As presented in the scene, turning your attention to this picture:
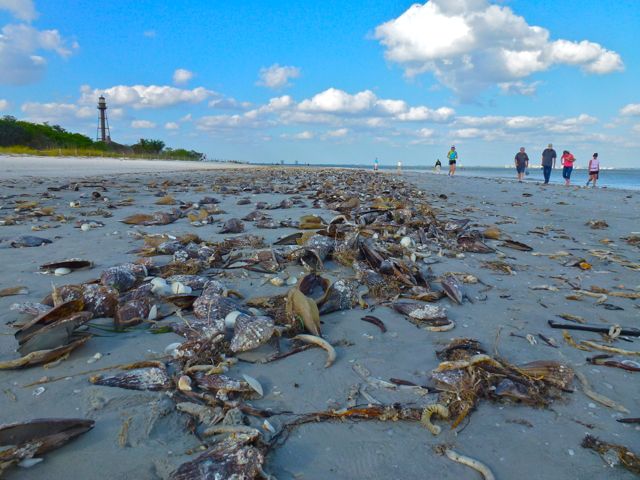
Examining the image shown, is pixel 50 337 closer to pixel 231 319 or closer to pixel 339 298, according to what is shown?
pixel 231 319

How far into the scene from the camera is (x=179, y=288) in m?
2.65

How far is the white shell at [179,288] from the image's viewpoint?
2635mm

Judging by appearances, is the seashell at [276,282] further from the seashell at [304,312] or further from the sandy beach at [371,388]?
the seashell at [304,312]

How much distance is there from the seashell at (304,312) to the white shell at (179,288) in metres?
0.72

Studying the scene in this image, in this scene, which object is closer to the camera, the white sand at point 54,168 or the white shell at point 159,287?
the white shell at point 159,287

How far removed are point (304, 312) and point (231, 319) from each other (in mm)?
378

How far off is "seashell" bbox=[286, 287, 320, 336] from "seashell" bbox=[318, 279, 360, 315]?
9.6 inches

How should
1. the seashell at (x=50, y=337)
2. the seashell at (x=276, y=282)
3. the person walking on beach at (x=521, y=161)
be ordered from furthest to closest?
the person walking on beach at (x=521, y=161) → the seashell at (x=276, y=282) → the seashell at (x=50, y=337)

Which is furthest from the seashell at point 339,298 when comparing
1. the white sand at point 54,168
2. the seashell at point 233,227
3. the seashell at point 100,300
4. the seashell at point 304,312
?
the white sand at point 54,168

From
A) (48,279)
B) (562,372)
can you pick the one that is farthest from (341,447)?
(48,279)

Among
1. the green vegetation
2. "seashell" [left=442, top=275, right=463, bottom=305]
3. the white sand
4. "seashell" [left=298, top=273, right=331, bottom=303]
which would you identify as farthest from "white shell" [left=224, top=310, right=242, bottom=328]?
the green vegetation

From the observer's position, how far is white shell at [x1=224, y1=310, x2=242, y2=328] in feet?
7.08

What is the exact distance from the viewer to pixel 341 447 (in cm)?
142

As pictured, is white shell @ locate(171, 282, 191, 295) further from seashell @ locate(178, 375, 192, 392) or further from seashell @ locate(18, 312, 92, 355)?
seashell @ locate(178, 375, 192, 392)
